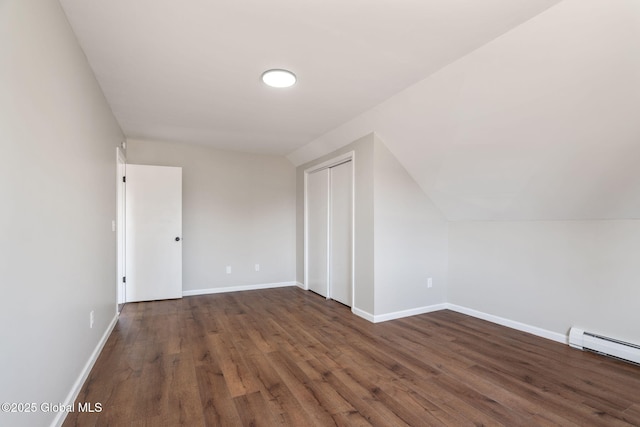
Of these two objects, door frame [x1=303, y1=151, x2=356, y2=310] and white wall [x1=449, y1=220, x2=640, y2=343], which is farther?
door frame [x1=303, y1=151, x2=356, y2=310]

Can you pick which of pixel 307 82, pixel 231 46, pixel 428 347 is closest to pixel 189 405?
pixel 428 347

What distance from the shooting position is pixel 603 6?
1.58 m

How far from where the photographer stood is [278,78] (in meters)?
2.52

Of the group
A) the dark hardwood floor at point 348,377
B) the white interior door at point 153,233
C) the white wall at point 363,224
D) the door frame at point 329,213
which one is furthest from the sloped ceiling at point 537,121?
the white interior door at point 153,233

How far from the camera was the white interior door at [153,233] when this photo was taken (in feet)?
13.9

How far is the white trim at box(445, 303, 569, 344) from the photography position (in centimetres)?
292

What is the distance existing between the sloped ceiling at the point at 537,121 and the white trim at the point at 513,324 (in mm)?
1119

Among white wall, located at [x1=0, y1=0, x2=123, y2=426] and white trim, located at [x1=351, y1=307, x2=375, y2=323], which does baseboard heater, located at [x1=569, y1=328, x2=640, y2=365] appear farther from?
white wall, located at [x1=0, y1=0, x2=123, y2=426]

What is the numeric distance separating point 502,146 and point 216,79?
2498 mm

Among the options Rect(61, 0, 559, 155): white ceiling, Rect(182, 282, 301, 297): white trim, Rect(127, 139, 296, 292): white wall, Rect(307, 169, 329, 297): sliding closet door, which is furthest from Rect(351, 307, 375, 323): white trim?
Rect(61, 0, 559, 155): white ceiling

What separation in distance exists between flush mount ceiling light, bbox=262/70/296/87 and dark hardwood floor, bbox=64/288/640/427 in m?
2.31

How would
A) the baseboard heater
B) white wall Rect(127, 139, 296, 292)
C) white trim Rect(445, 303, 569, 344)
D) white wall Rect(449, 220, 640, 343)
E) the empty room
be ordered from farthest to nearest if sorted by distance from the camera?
white wall Rect(127, 139, 296, 292) < white trim Rect(445, 303, 569, 344) < white wall Rect(449, 220, 640, 343) < the baseboard heater < the empty room

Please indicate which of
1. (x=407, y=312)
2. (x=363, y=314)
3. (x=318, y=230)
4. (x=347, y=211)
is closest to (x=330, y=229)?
(x=318, y=230)

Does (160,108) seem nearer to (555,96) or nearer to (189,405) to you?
(189,405)
